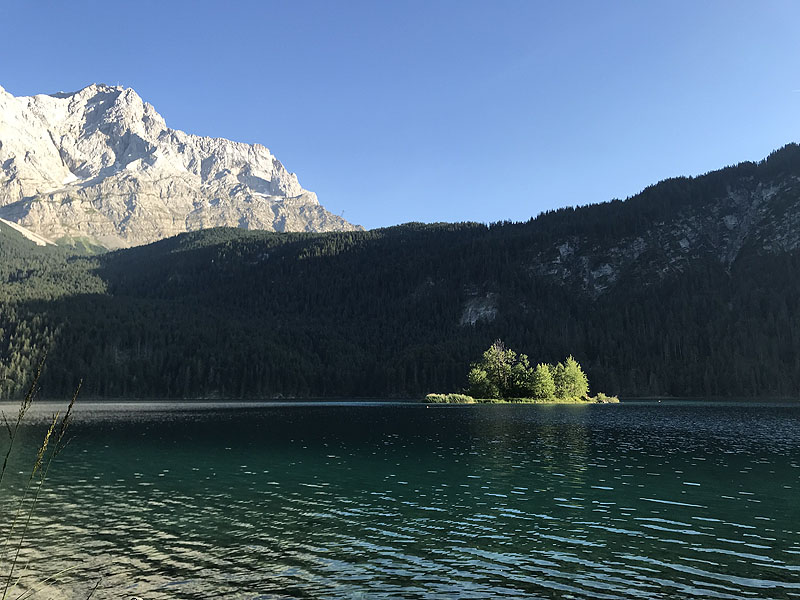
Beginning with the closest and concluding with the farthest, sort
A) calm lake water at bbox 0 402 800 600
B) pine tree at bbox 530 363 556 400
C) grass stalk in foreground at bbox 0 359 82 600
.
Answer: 1. grass stalk in foreground at bbox 0 359 82 600
2. calm lake water at bbox 0 402 800 600
3. pine tree at bbox 530 363 556 400

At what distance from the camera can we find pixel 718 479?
44906mm

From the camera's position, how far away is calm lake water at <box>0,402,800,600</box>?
22250mm

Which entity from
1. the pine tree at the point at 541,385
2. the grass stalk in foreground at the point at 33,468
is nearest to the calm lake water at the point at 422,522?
the grass stalk in foreground at the point at 33,468

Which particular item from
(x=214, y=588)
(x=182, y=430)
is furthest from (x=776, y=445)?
(x=182, y=430)

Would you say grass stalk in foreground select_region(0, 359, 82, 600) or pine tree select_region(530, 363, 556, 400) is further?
pine tree select_region(530, 363, 556, 400)

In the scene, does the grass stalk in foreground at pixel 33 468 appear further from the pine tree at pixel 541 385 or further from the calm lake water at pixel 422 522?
the pine tree at pixel 541 385

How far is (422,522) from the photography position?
3228cm

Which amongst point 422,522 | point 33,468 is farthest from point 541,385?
point 33,468

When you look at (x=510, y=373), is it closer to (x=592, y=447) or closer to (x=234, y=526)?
(x=592, y=447)

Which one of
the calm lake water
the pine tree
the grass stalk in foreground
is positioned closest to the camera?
the grass stalk in foreground

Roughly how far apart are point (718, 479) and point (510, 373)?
155 meters

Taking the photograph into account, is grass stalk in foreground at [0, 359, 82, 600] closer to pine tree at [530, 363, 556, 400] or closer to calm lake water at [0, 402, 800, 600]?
calm lake water at [0, 402, 800, 600]

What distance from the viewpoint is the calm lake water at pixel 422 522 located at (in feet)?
73.0

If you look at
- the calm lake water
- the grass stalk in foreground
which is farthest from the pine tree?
the grass stalk in foreground
